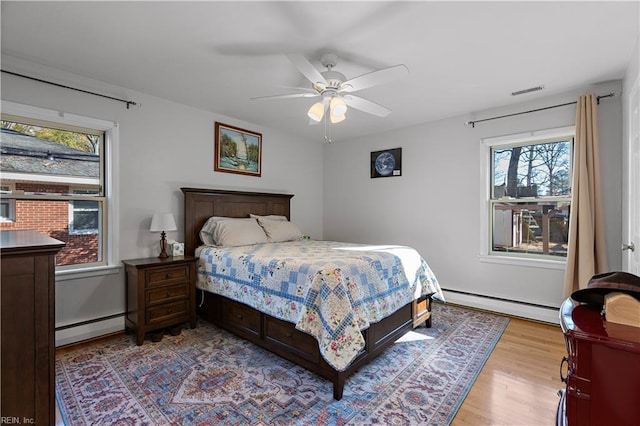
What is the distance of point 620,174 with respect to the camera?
9.37 ft

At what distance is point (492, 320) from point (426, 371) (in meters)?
1.53

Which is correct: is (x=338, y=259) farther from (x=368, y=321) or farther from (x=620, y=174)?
(x=620, y=174)

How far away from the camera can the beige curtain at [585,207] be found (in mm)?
2889

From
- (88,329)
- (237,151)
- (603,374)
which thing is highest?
(237,151)

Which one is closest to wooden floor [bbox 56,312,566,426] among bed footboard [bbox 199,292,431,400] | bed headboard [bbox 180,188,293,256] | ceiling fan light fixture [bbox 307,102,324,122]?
bed footboard [bbox 199,292,431,400]

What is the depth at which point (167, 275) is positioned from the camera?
290 centimetres

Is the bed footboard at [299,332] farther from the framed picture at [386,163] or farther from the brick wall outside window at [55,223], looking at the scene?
the framed picture at [386,163]

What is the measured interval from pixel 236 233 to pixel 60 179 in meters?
1.71

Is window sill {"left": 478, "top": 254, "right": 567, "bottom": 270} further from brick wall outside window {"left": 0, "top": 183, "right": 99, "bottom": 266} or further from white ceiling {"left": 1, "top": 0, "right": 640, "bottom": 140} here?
brick wall outside window {"left": 0, "top": 183, "right": 99, "bottom": 266}

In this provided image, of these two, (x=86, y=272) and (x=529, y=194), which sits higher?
(x=529, y=194)

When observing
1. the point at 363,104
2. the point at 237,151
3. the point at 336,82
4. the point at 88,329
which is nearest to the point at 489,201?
the point at 363,104

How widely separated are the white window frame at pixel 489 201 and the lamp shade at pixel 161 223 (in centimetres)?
365

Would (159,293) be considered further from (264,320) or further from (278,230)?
(278,230)

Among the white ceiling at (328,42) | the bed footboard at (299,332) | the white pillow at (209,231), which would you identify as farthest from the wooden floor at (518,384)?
the white pillow at (209,231)
